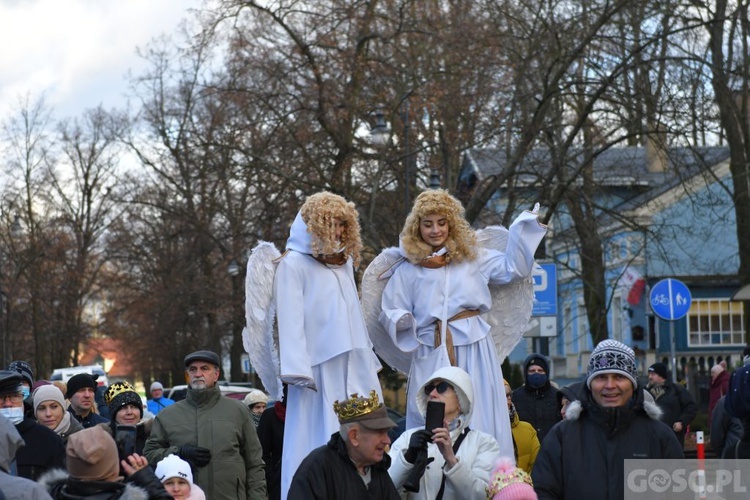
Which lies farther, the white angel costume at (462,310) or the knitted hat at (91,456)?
the white angel costume at (462,310)

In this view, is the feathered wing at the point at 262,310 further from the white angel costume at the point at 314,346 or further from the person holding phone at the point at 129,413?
the person holding phone at the point at 129,413

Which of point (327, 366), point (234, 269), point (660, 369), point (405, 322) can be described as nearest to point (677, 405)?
point (660, 369)

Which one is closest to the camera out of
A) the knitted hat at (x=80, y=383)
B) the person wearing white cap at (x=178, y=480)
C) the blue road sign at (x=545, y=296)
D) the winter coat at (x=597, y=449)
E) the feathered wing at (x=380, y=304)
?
the winter coat at (x=597, y=449)

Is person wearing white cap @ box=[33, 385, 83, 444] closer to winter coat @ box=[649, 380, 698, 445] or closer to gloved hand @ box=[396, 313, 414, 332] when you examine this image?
gloved hand @ box=[396, 313, 414, 332]

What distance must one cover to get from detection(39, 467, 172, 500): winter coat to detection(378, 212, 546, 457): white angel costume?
3144mm

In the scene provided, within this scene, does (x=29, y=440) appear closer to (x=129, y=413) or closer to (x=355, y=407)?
(x=129, y=413)

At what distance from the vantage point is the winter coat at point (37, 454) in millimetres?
8703

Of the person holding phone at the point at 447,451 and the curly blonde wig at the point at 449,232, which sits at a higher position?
the curly blonde wig at the point at 449,232

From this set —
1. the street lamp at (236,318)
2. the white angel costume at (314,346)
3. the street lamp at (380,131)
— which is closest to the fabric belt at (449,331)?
the white angel costume at (314,346)

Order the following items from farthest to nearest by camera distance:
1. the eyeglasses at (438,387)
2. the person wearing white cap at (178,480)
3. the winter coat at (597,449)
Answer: the person wearing white cap at (178,480), the eyeglasses at (438,387), the winter coat at (597,449)

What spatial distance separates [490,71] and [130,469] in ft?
69.6

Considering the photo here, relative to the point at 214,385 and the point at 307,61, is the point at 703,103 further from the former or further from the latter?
the point at 214,385

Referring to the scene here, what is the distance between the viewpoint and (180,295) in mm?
46844

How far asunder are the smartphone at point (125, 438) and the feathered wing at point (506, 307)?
2.61 meters
